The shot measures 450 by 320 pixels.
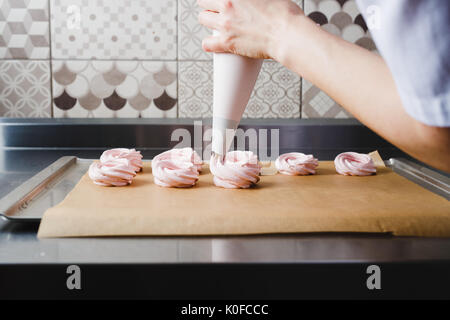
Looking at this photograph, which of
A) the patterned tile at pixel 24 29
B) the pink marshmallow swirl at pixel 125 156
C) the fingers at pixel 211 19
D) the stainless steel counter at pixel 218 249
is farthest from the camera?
the patterned tile at pixel 24 29

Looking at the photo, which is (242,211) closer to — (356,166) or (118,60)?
(356,166)

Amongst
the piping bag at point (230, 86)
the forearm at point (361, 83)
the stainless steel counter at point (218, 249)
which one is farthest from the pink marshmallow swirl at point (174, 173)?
the forearm at point (361, 83)

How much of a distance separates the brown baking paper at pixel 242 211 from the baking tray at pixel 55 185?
55 mm

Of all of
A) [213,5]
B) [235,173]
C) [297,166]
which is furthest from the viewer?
[297,166]

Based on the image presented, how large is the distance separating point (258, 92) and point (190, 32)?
28 cm

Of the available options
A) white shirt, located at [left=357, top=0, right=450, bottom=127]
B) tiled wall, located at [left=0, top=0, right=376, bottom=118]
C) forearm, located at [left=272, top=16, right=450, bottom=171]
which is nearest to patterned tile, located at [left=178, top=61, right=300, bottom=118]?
tiled wall, located at [left=0, top=0, right=376, bottom=118]

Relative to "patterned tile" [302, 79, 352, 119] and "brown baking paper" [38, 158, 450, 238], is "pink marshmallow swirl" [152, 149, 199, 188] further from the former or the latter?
"patterned tile" [302, 79, 352, 119]

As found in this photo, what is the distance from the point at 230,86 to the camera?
706 millimetres

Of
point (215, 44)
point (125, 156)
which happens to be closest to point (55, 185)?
point (125, 156)

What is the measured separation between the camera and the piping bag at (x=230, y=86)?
0.69 metres

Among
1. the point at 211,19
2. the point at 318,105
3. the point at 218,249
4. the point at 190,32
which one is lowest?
the point at 218,249

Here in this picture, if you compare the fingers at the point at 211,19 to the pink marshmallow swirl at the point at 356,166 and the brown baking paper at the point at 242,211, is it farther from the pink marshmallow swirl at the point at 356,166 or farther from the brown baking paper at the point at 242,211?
the pink marshmallow swirl at the point at 356,166

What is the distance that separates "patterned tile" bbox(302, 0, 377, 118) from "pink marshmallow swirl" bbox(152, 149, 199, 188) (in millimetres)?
755

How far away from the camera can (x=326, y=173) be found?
1.01 m
